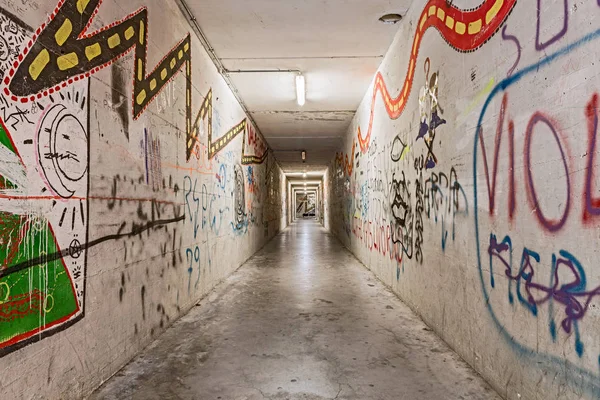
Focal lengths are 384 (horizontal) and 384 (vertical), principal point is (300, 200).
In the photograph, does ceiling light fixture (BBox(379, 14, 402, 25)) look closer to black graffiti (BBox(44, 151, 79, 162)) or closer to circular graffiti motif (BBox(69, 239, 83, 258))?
black graffiti (BBox(44, 151, 79, 162))

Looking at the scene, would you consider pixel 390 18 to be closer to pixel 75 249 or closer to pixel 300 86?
pixel 300 86

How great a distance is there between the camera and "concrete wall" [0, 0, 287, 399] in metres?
2.11

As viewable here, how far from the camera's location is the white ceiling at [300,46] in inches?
188

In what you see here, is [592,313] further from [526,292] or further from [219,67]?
[219,67]

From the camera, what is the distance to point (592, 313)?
1868mm

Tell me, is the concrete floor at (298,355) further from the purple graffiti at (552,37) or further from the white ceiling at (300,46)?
the white ceiling at (300,46)

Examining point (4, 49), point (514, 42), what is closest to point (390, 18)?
point (514, 42)

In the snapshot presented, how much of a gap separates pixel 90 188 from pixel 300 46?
4.18m

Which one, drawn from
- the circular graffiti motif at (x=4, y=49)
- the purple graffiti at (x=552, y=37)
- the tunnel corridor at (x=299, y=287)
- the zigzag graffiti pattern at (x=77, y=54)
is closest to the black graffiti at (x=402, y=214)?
the tunnel corridor at (x=299, y=287)

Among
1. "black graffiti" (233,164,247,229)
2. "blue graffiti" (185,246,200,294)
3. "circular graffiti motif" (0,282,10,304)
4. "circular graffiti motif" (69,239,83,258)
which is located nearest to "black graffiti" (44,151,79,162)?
"circular graffiti motif" (69,239,83,258)

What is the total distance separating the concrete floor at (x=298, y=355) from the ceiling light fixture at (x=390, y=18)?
12.4 ft

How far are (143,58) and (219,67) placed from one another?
3123 mm

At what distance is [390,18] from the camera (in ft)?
16.5

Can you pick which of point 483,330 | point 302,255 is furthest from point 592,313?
point 302,255
